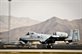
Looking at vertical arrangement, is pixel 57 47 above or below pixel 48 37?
below

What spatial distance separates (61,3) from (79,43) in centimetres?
112

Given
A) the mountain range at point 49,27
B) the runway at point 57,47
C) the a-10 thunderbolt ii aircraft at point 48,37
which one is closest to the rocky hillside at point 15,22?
the mountain range at point 49,27

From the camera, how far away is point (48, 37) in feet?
15.4

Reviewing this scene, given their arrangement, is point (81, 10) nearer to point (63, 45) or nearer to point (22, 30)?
point (63, 45)

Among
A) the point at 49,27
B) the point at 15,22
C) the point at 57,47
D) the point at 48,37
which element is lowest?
the point at 57,47

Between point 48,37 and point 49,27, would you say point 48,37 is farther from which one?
point 49,27

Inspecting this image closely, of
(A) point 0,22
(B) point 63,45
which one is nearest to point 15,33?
(A) point 0,22

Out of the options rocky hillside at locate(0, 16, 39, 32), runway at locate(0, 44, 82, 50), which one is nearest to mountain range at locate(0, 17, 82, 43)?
rocky hillside at locate(0, 16, 39, 32)

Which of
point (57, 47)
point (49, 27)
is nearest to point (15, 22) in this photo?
point (49, 27)

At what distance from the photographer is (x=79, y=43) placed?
15.3 ft

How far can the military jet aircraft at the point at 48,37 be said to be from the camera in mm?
4676

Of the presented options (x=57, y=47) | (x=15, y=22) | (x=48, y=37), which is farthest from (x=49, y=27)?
(x=15, y=22)

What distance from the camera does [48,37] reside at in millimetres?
4691

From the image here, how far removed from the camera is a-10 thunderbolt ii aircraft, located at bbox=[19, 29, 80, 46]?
4.68m
